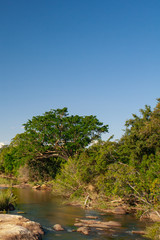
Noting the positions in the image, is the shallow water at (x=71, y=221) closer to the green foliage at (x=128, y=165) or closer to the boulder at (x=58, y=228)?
the boulder at (x=58, y=228)

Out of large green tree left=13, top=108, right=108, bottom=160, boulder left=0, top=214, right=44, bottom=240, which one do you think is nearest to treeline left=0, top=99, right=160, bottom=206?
large green tree left=13, top=108, right=108, bottom=160

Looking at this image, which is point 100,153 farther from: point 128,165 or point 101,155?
point 128,165

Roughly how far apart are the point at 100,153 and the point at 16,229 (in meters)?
13.2

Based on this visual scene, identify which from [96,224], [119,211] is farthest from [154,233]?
[119,211]

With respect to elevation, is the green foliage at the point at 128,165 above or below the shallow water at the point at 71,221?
above

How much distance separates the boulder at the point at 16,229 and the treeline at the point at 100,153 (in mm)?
6261

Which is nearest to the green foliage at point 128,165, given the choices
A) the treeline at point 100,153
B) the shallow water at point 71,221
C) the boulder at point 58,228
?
the treeline at point 100,153

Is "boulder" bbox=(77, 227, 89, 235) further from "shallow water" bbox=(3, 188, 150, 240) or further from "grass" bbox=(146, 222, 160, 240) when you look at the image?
"grass" bbox=(146, 222, 160, 240)

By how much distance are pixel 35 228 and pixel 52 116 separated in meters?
27.0

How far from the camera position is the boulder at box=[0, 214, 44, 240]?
10383mm

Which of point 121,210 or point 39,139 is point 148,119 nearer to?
point 121,210

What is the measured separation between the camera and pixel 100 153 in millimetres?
23266

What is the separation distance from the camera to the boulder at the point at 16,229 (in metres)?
10.4

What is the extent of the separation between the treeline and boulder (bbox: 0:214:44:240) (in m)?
6.26
